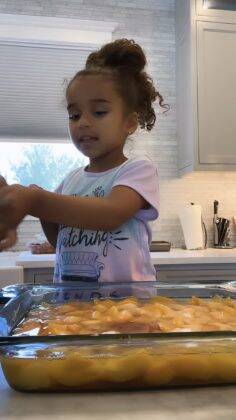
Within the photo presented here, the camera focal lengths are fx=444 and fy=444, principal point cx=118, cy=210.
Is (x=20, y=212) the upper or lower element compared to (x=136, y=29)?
lower

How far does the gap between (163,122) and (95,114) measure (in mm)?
1865

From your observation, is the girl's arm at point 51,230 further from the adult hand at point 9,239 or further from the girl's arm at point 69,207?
the adult hand at point 9,239

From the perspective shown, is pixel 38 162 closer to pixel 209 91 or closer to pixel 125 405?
pixel 209 91

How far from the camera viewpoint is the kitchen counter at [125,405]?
34 cm

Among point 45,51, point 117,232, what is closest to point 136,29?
point 45,51

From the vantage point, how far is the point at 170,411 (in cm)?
35

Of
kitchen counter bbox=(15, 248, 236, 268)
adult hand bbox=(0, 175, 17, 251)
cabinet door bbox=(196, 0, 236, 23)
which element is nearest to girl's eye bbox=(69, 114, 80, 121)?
adult hand bbox=(0, 175, 17, 251)

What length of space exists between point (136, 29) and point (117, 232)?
217 cm

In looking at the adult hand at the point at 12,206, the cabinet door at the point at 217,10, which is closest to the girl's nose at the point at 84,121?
the adult hand at the point at 12,206

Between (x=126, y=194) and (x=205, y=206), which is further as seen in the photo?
(x=205, y=206)

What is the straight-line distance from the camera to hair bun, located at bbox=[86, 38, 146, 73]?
1.09m

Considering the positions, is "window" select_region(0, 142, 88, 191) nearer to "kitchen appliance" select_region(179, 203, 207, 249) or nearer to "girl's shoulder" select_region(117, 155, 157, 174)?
"kitchen appliance" select_region(179, 203, 207, 249)

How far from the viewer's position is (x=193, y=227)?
2.59 m

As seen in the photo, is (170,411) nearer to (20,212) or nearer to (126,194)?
(20,212)
